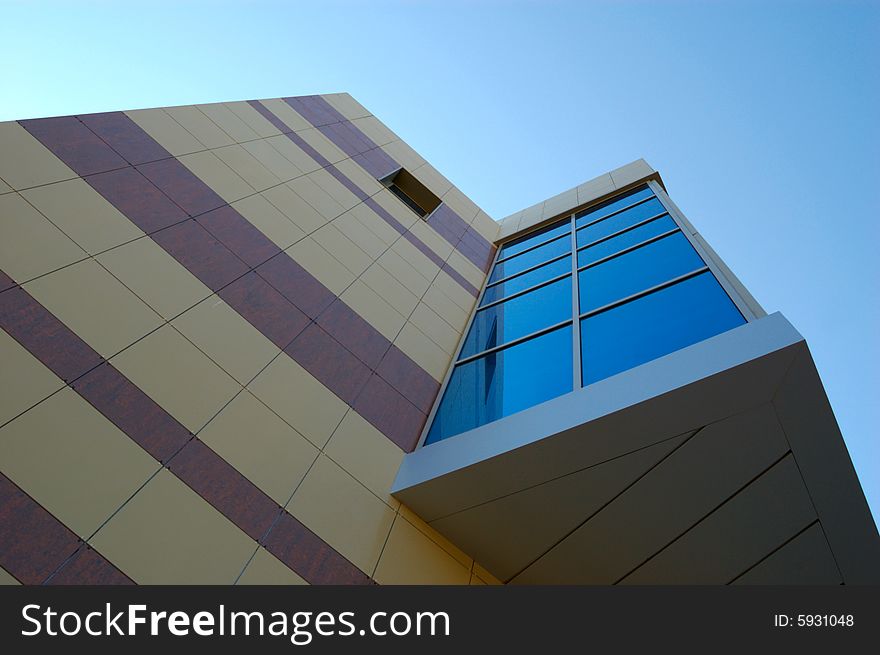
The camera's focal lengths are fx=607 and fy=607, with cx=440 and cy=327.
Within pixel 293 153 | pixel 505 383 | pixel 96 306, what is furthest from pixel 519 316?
pixel 96 306

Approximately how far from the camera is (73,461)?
512 cm

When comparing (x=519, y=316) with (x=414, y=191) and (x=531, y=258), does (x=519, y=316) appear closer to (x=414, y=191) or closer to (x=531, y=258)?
(x=531, y=258)

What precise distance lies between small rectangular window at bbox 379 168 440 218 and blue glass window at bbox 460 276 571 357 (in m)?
6.65

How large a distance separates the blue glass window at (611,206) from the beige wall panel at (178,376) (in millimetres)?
11222

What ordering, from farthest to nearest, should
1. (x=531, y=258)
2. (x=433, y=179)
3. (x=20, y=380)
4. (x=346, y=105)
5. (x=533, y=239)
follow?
(x=433, y=179) < (x=346, y=105) < (x=533, y=239) < (x=531, y=258) < (x=20, y=380)

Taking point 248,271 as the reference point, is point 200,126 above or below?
above

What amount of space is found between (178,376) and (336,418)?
1.89 meters

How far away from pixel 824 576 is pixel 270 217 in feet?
29.4

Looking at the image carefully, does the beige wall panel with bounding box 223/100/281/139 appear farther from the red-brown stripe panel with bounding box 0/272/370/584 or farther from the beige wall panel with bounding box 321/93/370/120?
the red-brown stripe panel with bounding box 0/272/370/584

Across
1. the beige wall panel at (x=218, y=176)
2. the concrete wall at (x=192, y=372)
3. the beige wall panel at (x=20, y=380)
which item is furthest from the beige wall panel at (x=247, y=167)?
the beige wall panel at (x=20, y=380)

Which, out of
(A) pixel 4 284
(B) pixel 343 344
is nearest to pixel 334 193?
(B) pixel 343 344

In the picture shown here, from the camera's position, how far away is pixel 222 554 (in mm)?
5309

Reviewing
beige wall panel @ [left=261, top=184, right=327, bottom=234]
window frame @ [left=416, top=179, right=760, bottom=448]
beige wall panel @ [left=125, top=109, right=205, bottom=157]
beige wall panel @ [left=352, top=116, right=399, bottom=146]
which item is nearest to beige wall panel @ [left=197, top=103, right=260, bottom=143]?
beige wall panel @ [left=125, top=109, right=205, bottom=157]

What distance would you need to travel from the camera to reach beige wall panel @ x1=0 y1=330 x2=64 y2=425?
5.13 meters
